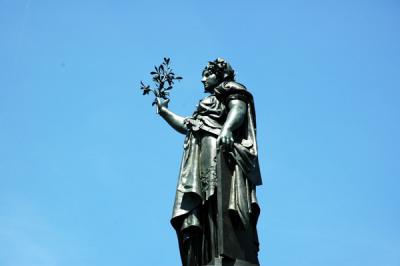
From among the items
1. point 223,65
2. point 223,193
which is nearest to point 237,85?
point 223,65

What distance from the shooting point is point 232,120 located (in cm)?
1241

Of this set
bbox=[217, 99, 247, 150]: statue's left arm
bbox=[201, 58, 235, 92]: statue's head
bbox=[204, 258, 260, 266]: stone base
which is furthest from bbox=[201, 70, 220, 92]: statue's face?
bbox=[204, 258, 260, 266]: stone base

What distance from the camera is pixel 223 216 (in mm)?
11391

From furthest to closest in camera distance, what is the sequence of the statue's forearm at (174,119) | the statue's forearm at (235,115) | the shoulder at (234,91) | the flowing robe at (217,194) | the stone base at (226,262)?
the statue's forearm at (174,119) < the shoulder at (234,91) < the statue's forearm at (235,115) < the flowing robe at (217,194) < the stone base at (226,262)

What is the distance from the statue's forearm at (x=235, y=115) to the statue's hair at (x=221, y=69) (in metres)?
0.78

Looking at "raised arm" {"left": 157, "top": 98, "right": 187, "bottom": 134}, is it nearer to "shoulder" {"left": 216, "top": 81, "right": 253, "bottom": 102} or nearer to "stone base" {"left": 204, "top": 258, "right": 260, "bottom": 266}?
"shoulder" {"left": 216, "top": 81, "right": 253, "bottom": 102}

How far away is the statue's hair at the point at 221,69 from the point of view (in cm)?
1341

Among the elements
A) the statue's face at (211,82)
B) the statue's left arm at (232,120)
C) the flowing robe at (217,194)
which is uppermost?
the statue's face at (211,82)

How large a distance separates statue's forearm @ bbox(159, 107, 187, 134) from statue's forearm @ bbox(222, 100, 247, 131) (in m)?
1.09

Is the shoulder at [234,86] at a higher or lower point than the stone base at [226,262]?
higher

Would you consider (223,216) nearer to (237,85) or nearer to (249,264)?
(249,264)

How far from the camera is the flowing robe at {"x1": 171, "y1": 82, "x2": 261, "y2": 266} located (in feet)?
37.4

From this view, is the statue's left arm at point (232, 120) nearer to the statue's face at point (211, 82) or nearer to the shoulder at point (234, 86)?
the shoulder at point (234, 86)

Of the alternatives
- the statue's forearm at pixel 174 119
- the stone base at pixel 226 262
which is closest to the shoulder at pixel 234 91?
the statue's forearm at pixel 174 119
